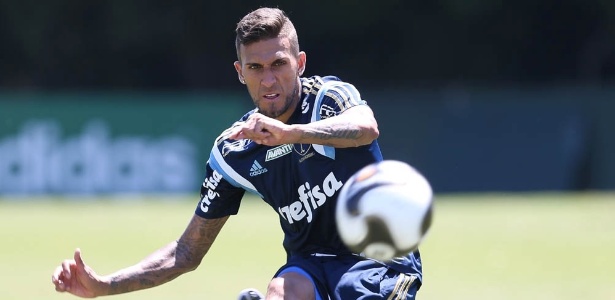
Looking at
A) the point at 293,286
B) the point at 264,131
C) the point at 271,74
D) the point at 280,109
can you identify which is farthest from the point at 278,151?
the point at 264,131

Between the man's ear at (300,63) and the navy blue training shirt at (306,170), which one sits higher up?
the man's ear at (300,63)

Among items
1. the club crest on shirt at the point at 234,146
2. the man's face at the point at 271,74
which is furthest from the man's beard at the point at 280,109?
the club crest on shirt at the point at 234,146

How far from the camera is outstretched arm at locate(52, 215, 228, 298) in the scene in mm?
6785

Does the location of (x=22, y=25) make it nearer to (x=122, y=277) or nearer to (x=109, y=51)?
→ (x=109, y=51)

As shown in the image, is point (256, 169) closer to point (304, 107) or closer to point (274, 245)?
point (304, 107)

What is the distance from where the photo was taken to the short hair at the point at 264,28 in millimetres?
6562

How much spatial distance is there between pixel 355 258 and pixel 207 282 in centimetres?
602

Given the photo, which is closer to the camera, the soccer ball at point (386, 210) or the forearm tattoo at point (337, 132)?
the soccer ball at point (386, 210)

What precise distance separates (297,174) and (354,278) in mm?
663

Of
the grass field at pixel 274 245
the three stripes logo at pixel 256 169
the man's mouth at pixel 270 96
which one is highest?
the man's mouth at pixel 270 96

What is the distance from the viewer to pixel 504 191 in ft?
85.6

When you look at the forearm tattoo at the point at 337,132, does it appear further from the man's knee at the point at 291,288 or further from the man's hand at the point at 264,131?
the man's knee at the point at 291,288

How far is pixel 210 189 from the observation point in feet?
23.1

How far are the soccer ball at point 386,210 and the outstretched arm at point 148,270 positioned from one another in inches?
56.0
